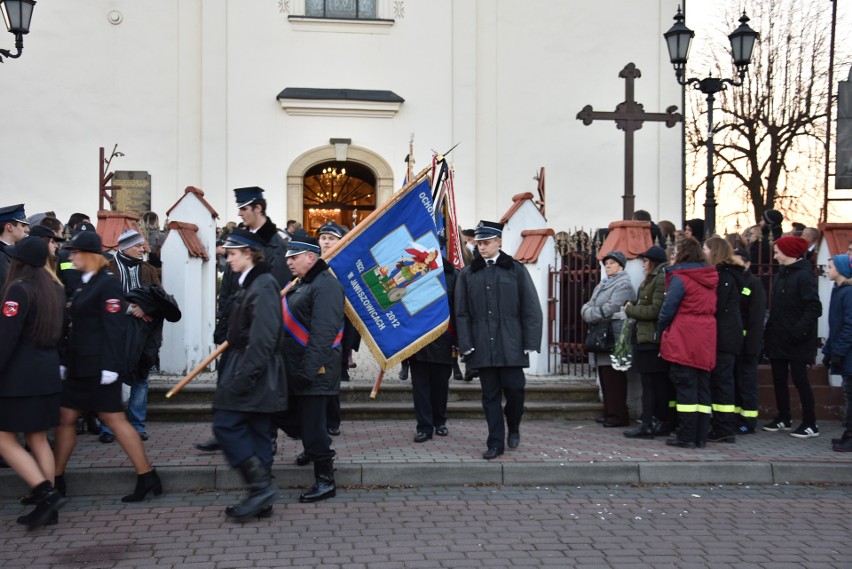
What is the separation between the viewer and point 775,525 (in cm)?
626

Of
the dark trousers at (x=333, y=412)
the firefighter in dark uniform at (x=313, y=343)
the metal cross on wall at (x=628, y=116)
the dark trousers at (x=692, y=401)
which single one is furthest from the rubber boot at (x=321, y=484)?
the metal cross on wall at (x=628, y=116)

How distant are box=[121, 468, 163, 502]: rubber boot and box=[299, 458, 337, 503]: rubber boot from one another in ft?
3.63

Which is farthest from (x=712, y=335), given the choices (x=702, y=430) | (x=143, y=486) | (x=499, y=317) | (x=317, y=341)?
(x=143, y=486)

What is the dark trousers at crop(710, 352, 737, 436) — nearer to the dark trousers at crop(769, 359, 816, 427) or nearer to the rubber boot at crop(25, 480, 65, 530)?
the dark trousers at crop(769, 359, 816, 427)

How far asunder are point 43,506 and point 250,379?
1631mm

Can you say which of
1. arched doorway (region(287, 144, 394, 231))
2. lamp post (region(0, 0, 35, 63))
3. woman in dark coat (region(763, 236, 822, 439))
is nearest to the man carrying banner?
woman in dark coat (region(763, 236, 822, 439))

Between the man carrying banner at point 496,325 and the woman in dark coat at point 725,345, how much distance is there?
2004 millimetres

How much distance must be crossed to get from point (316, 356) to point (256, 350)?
1.92 ft

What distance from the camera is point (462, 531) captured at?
5.98 meters

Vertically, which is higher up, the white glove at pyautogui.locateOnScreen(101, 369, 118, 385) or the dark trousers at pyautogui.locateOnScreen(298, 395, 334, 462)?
the white glove at pyautogui.locateOnScreen(101, 369, 118, 385)

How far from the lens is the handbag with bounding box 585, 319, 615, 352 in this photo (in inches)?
356

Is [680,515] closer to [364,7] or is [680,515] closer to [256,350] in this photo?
[256,350]

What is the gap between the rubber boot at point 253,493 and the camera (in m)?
6.06

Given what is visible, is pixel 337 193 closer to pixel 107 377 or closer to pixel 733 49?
pixel 733 49
